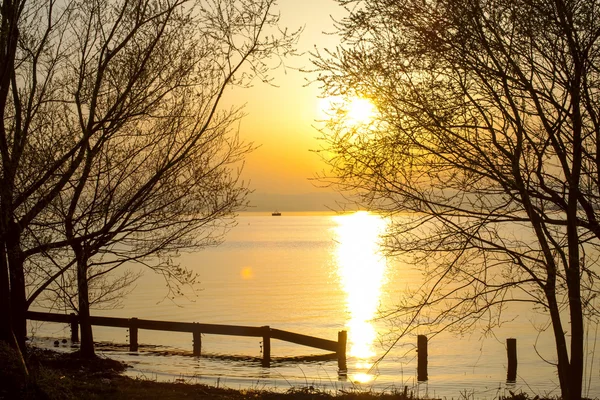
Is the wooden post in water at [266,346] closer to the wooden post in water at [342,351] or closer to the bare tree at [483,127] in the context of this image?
the wooden post in water at [342,351]

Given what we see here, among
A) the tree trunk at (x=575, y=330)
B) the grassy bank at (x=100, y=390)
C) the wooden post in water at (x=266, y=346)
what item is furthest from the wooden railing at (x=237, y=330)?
the tree trunk at (x=575, y=330)

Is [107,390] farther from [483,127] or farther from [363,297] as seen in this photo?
[363,297]

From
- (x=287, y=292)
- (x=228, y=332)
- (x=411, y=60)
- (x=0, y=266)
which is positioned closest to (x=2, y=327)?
(x=0, y=266)

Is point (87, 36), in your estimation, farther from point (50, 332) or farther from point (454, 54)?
point (50, 332)

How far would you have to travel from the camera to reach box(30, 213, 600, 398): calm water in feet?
73.8

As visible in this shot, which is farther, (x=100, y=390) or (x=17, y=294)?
(x=17, y=294)

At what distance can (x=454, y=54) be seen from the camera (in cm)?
933

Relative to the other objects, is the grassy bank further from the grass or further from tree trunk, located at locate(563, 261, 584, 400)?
tree trunk, located at locate(563, 261, 584, 400)

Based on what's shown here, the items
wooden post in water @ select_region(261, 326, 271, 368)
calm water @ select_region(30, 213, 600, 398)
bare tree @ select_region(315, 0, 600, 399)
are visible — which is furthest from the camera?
wooden post in water @ select_region(261, 326, 271, 368)

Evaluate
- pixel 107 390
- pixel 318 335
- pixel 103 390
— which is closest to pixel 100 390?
pixel 103 390

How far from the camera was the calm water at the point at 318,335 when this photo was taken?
2250 centimetres

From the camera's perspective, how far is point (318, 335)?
133 ft

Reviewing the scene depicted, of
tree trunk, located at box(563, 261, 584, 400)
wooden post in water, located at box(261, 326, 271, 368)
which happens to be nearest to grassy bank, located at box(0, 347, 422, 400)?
tree trunk, located at box(563, 261, 584, 400)

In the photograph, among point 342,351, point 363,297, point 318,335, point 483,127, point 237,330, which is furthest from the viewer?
point 363,297
